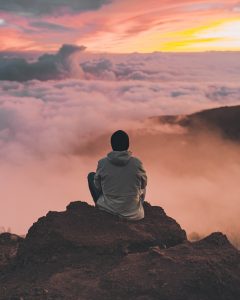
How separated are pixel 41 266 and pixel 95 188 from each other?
6.47 feet

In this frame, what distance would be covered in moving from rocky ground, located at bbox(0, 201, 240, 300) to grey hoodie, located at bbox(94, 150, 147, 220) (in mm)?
459

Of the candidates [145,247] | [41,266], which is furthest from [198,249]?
[41,266]

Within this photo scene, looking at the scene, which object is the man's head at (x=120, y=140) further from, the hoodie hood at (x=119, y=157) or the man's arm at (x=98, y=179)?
the man's arm at (x=98, y=179)

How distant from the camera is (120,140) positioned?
370 inches

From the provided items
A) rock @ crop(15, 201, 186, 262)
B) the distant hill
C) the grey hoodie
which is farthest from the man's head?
the distant hill

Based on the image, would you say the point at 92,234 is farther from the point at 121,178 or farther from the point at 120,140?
the point at 120,140

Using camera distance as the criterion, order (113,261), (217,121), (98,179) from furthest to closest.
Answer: (217,121)
(98,179)
(113,261)

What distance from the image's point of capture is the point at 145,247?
9.41 meters

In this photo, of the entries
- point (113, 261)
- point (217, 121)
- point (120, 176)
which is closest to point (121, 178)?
point (120, 176)

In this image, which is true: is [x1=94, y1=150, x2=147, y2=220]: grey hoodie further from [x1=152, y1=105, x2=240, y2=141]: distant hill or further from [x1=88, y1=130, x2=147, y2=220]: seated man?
[x1=152, y1=105, x2=240, y2=141]: distant hill

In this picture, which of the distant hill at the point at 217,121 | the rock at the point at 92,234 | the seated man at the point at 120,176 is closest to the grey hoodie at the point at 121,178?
the seated man at the point at 120,176

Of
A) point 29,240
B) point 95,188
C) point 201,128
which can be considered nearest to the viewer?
point 29,240

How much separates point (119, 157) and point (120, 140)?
332 mm

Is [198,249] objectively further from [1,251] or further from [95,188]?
[1,251]
